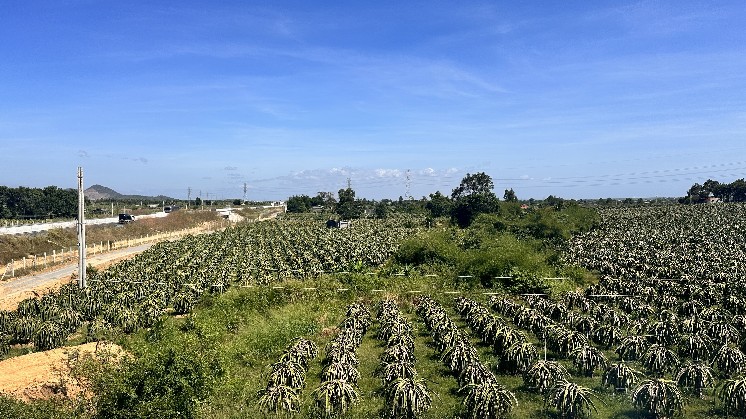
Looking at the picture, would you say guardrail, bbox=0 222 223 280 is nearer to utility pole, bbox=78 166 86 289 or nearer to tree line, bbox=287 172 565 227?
utility pole, bbox=78 166 86 289

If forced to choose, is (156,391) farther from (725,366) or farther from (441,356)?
(725,366)

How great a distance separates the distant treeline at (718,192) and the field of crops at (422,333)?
92074 millimetres

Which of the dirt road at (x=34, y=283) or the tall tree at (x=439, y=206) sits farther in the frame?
the tall tree at (x=439, y=206)

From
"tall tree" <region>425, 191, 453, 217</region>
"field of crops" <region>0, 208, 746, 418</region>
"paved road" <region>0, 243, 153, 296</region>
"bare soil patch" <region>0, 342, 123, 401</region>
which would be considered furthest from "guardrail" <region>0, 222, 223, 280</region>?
"tall tree" <region>425, 191, 453, 217</region>

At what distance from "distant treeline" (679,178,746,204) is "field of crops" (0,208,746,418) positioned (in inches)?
3625

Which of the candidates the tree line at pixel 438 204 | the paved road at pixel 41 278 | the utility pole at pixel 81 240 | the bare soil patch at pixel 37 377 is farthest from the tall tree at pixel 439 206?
the bare soil patch at pixel 37 377

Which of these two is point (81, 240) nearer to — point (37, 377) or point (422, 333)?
point (37, 377)

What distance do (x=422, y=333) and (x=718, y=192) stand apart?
13924cm

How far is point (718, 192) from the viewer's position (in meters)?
135

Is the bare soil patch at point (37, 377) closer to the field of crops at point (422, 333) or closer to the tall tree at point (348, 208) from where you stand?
the field of crops at point (422, 333)

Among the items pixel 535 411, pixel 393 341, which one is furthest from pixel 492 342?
pixel 535 411

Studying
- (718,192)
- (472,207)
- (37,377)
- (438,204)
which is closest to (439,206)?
(438,204)

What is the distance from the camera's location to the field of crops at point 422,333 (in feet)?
61.4

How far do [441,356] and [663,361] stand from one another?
10.1 meters
